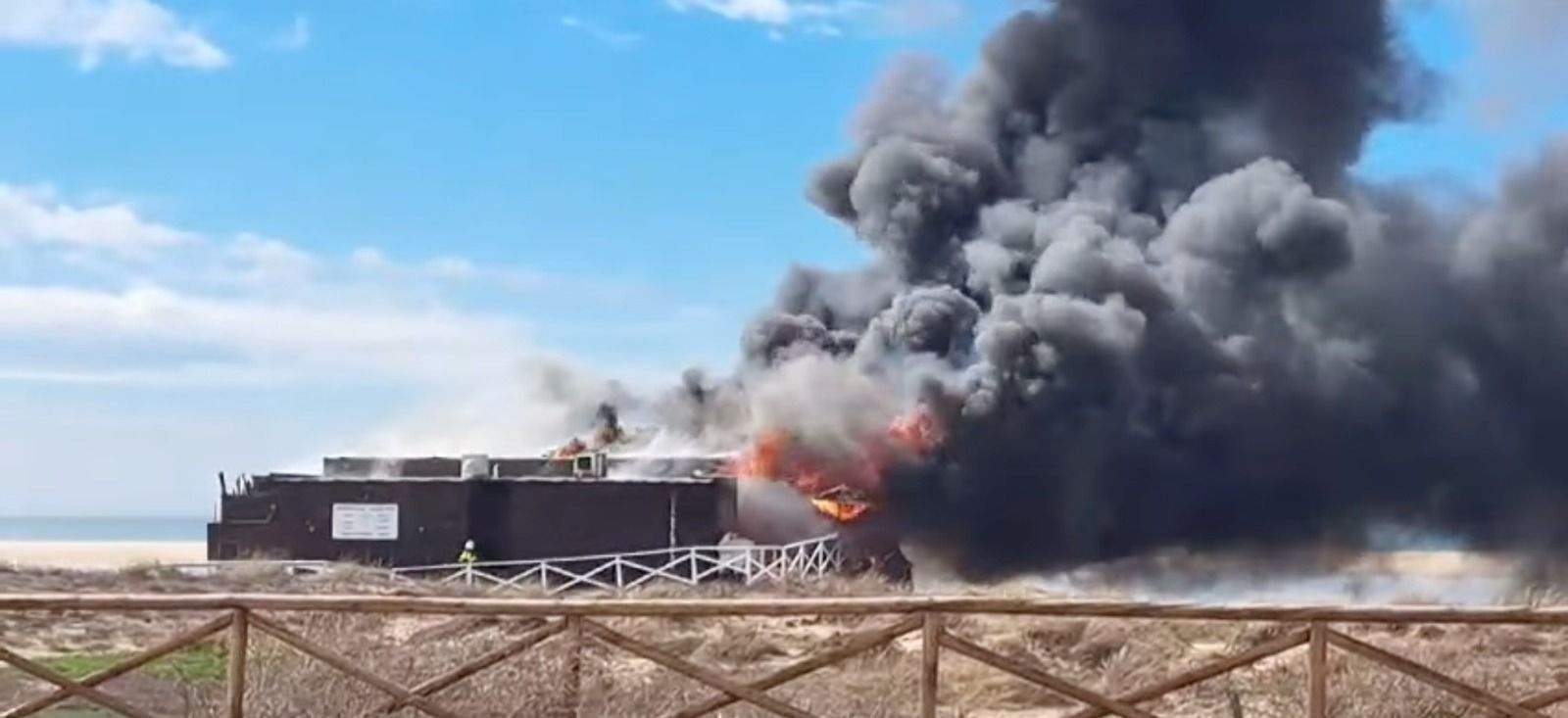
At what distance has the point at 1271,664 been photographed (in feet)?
51.2

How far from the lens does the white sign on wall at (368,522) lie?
42.2m

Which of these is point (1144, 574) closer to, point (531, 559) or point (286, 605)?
point (531, 559)

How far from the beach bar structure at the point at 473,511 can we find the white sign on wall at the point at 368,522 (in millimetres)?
22

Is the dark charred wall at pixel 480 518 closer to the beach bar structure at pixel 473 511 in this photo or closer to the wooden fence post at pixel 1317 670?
the beach bar structure at pixel 473 511

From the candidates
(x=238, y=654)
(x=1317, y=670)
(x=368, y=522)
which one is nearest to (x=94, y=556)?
(x=368, y=522)

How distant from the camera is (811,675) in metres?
12.1

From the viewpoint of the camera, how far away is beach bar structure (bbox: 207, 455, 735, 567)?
40312 millimetres

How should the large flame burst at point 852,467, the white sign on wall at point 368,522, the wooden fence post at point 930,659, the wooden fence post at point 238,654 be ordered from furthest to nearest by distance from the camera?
the white sign on wall at point 368,522, the large flame burst at point 852,467, the wooden fence post at point 238,654, the wooden fence post at point 930,659

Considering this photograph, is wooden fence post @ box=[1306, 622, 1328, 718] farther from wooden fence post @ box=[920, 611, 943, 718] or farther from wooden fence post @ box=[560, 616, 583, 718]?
wooden fence post @ box=[560, 616, 583, 718]

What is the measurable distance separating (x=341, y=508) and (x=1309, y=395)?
22487mm

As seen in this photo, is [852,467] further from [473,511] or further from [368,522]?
[368,522]

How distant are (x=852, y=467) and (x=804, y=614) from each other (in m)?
31.2

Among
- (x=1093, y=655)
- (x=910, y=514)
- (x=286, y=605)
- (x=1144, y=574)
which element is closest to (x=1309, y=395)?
(x=1144, y=574)

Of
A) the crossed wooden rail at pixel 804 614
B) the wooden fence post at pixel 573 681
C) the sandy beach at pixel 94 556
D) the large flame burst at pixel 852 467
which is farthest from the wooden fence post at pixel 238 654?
the large flame burst at pixel 852 467
